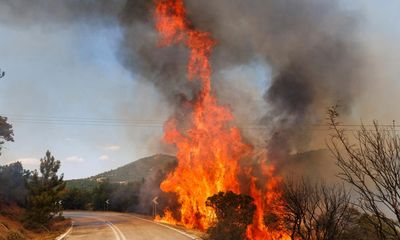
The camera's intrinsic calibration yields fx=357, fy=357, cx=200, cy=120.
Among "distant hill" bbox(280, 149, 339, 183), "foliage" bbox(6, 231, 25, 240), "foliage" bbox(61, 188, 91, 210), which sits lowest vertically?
"foliage" bbox(6, 231, 25, 240)

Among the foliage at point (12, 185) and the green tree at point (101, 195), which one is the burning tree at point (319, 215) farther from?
the green tree at point (101, 195)

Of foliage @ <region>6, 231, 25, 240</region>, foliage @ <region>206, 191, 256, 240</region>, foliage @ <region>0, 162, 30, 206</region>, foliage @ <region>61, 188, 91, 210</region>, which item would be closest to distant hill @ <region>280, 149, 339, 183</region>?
foliage @ <region>206, 191, 256, 240</region>

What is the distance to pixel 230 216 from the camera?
21.0m

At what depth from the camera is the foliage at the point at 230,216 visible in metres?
19.3

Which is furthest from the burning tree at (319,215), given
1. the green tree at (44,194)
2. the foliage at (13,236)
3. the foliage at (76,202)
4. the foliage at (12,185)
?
the foliage at (76,202)

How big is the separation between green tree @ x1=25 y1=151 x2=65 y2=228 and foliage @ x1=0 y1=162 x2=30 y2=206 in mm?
11088

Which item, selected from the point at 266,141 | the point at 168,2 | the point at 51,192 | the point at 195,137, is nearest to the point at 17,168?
the point at 51,192

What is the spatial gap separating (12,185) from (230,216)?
1125 inches

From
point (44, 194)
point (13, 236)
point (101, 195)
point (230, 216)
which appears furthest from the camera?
point (101, 195)

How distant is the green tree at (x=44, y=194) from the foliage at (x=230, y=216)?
1140 centimetres

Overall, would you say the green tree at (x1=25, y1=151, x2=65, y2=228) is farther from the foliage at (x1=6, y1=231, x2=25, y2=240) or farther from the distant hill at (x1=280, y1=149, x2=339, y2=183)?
the distant hill at (x1=280, y1=149, x2=339, y2=183)

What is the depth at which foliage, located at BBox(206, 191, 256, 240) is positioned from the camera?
1930 cm

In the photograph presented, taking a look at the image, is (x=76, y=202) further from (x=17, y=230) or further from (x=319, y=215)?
(x=319, y=215)

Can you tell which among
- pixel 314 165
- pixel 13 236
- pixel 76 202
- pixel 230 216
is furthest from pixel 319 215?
pixel 76 202
